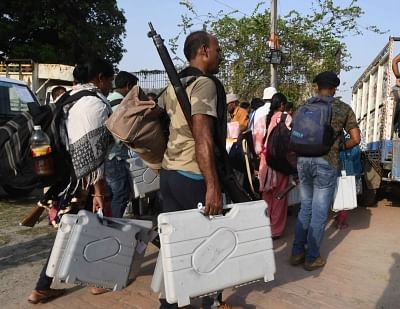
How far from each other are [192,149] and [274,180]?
Result: 8.60 ft

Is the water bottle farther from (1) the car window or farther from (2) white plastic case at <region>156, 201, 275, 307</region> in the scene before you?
(1) the car window

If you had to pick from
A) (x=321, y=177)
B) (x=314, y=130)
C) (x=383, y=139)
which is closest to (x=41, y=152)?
(x=314, y=130)

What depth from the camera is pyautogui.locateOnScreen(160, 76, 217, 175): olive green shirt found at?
242 cm

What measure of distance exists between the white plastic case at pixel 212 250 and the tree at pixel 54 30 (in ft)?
72.7

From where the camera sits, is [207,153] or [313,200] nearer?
[207,153]

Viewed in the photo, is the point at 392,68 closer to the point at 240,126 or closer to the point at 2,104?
the point at 240,126

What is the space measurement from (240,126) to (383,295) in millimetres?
3258

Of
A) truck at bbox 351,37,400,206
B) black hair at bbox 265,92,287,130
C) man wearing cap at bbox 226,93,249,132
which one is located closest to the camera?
black hair at bbox 265,92,287,130

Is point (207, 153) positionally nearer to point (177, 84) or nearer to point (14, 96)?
point (177, 84)

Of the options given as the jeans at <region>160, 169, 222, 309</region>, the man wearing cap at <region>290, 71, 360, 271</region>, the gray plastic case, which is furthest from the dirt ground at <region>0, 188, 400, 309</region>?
the jeans at <region>160, 169, 222, 309</region>

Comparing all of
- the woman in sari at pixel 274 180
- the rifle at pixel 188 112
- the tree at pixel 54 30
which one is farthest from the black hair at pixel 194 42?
the tree at pixel 54 30

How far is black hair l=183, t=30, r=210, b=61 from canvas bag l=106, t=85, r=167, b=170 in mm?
370

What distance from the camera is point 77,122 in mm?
2947

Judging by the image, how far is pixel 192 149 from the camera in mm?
2562
